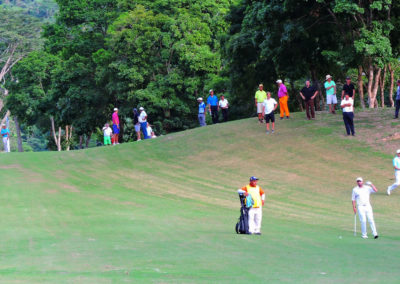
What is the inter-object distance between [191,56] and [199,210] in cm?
2820

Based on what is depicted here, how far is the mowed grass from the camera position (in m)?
11.0

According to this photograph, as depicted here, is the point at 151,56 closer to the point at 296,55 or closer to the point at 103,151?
the point at 296,55

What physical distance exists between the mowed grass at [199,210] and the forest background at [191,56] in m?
5.42

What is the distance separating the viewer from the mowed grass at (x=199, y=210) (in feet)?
36.0

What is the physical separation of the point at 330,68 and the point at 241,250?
108ft

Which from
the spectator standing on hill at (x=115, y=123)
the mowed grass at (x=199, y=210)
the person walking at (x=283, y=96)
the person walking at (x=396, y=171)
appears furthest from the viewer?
the spectator standing on hill at (x=115, y=123)

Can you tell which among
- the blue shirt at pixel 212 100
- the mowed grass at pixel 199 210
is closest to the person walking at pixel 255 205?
the mowed grass at pixel 199 210

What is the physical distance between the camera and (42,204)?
798 inches

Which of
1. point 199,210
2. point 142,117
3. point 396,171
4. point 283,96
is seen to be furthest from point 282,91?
point 199,210

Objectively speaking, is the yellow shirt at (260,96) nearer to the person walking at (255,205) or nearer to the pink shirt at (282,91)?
the pink shirt at (282,91)

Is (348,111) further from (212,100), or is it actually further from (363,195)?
(363,195)

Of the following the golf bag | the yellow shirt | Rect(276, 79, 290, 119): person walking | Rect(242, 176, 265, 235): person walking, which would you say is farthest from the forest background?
the golf bag

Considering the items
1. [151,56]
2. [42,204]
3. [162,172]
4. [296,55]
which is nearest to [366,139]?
[162,172]

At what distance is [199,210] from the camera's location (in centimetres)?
2020
